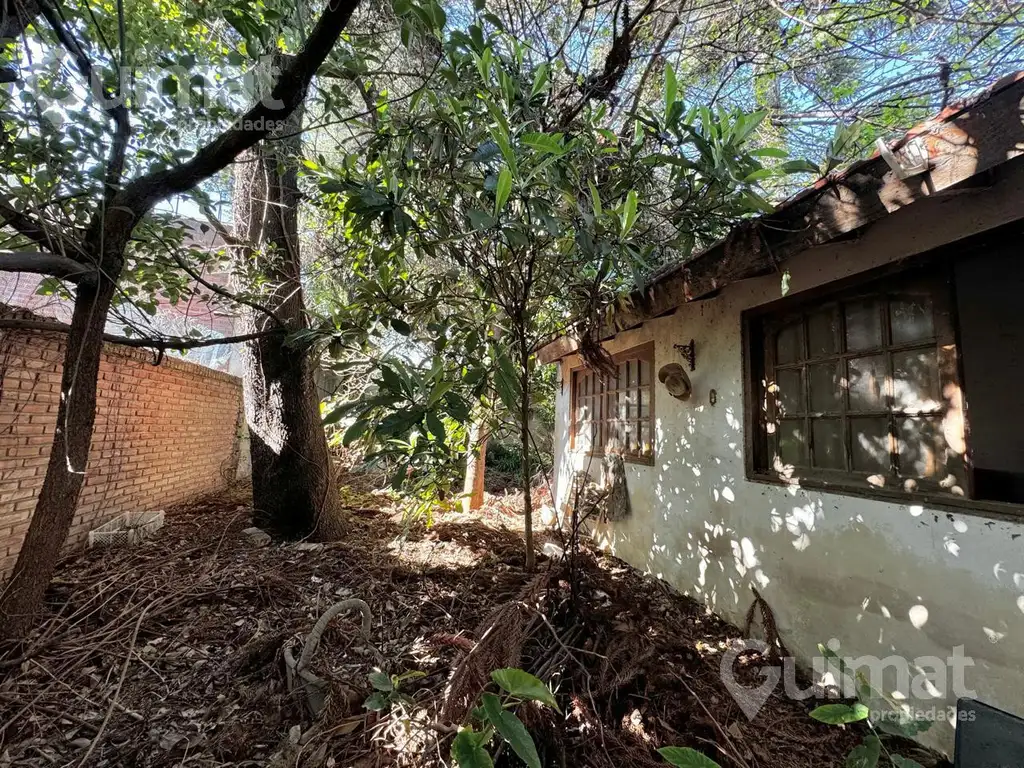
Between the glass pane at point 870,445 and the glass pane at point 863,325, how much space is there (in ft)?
1.24

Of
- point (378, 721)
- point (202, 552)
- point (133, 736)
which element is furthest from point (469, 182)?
point (202, 552)

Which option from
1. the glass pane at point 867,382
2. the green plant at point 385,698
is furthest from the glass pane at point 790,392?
the green plant at point 385,698

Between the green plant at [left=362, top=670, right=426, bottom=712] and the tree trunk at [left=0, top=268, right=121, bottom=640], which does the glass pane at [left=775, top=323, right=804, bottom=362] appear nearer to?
the green plant at [left=362, top=670, right=426, bottom=712]

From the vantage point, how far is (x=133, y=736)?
1.96 metres

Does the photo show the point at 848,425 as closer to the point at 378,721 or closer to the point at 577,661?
the point at 577,661

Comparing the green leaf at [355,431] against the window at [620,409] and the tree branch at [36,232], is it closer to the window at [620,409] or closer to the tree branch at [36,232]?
the tree branch at [36,232]

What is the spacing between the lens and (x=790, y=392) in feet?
8.61

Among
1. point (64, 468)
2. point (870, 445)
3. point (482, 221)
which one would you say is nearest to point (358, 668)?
point (64, 468)

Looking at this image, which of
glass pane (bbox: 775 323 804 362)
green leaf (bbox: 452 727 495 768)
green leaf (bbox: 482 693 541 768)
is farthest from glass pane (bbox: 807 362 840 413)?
green leaf (bbox: 452 727 495 768)

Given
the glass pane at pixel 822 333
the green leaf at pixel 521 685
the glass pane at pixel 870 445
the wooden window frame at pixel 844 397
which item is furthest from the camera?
the glass pane at pixel 822 333

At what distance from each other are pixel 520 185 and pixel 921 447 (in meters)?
2.09

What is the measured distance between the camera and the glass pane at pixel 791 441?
254cm

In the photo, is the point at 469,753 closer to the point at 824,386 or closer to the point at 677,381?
the point at 824,386

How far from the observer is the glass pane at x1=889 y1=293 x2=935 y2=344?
6.34ft
